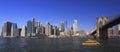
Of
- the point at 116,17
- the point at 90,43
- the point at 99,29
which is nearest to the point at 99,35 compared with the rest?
the point at 99,29

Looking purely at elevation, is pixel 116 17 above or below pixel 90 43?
above

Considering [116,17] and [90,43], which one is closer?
[90,43]

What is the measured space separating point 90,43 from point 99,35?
10523cm

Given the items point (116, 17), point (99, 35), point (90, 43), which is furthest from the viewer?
point (99, 35)

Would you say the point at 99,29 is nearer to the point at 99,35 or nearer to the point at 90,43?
the point at 99,35

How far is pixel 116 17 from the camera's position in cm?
10731

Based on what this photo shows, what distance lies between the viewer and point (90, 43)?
95812 millimetres

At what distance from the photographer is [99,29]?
653ft

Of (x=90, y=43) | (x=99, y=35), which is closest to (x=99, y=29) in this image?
(x=99, y=35)

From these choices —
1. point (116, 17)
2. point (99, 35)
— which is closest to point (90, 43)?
point (116, 17)

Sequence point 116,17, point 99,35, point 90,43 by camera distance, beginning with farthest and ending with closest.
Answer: point 99,35 → point 116,17 → point 90,43

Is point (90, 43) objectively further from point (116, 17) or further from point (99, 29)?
point (99, 29)

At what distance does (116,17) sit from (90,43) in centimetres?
2179

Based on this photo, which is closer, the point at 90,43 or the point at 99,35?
the point at 90,43
